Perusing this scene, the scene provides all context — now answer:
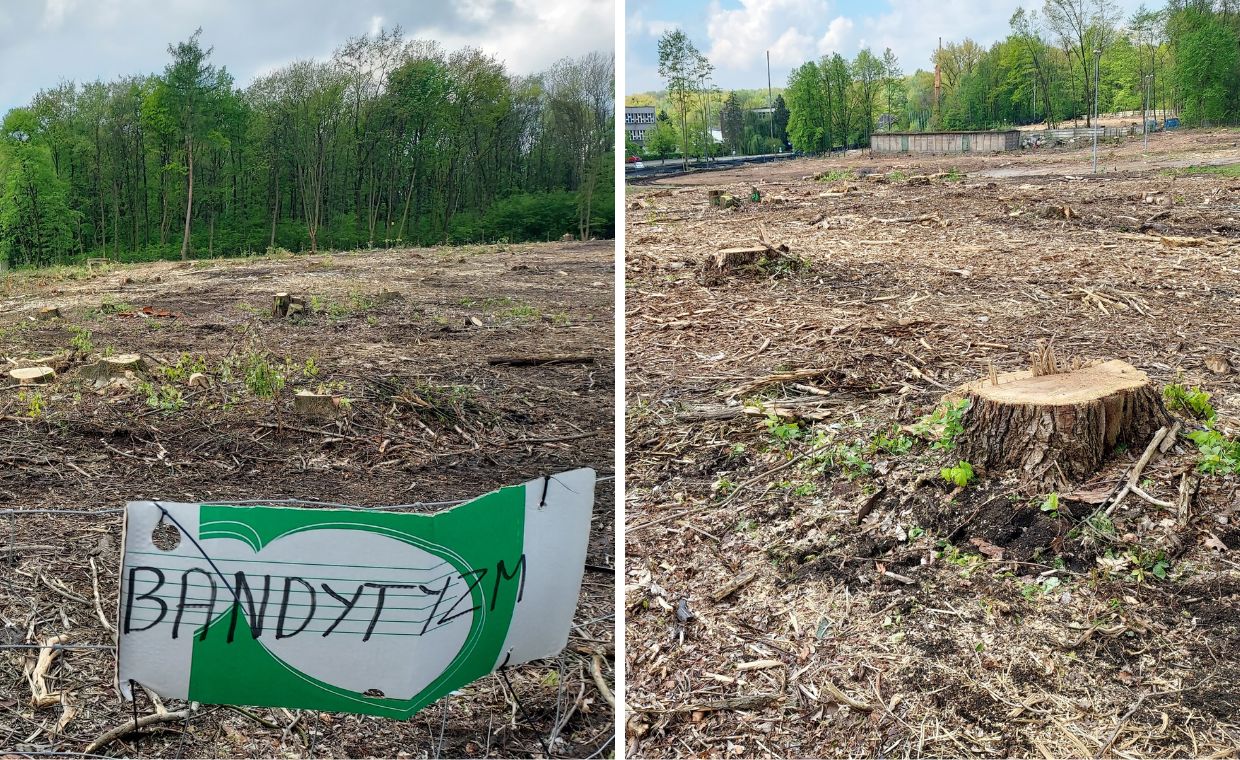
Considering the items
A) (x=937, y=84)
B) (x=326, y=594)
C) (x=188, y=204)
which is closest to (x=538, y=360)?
(x=326, y=594)

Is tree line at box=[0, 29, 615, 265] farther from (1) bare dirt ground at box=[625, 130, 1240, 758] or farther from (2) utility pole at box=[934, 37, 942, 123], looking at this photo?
(1) bare dirt ground at box=[625, 130, 1240, 758]

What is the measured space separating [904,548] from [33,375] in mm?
4510

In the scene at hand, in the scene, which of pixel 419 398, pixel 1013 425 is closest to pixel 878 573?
pixel 1013 425

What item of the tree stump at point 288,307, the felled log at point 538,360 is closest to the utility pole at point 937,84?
the tree stump at point 288,307

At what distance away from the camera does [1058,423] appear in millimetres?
2570

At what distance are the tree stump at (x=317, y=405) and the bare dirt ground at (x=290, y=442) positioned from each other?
9 centimetres

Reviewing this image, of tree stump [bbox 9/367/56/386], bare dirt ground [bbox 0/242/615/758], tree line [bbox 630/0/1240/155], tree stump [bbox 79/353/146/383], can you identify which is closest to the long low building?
tree line [bbox 630/0/1240/155]

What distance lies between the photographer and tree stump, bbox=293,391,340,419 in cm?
441

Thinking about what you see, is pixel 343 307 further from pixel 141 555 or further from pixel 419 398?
pixel 141 555

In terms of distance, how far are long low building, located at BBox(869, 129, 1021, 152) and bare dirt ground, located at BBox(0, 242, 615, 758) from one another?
Answer: 1392 centimetres

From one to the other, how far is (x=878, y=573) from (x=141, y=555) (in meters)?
1.68

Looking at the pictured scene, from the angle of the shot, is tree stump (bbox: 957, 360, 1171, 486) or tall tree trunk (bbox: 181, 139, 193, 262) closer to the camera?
tree stump (bbox: 957, 360, 1171, 486)

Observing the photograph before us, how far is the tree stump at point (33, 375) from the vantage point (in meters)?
5.00

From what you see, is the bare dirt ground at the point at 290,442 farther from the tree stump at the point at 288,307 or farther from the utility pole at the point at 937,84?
the utility pole at the point at 937,84
